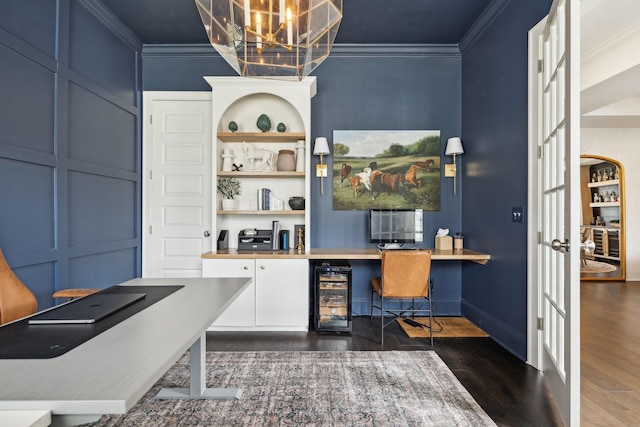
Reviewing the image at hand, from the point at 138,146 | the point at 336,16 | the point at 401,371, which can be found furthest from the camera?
the point at 138,146

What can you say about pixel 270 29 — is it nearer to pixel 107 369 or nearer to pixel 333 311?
pixel 107 369

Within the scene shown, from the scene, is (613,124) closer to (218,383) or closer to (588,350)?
(588,350)

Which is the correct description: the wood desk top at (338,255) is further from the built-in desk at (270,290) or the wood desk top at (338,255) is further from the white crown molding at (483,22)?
the white crown molding at (483,22)

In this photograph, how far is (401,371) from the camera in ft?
8.18

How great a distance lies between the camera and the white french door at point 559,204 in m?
1.67

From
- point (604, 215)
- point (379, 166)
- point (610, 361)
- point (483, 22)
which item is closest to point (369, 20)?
point (483, 22)

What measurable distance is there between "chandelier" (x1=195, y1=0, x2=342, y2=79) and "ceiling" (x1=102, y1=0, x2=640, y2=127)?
1591mm

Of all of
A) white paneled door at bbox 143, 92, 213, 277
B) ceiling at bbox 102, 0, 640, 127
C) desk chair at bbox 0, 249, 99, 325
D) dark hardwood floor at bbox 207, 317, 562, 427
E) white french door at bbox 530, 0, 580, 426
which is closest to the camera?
white french door at bbox 530, 0, 580, 426

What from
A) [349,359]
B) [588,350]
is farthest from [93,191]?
[588,350]

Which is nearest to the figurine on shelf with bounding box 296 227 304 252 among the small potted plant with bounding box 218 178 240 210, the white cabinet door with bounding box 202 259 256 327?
the white cabinet door with bounding box 202 259 256 327

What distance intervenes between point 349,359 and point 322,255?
0.97 metres

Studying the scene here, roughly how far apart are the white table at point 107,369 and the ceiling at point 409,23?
120 inches

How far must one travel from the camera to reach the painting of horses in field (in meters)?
3.92

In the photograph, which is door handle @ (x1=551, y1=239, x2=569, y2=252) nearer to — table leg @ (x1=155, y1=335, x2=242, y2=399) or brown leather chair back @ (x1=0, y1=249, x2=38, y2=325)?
table leg @ (x1=155, y1=335, x2=242, y2=399)
